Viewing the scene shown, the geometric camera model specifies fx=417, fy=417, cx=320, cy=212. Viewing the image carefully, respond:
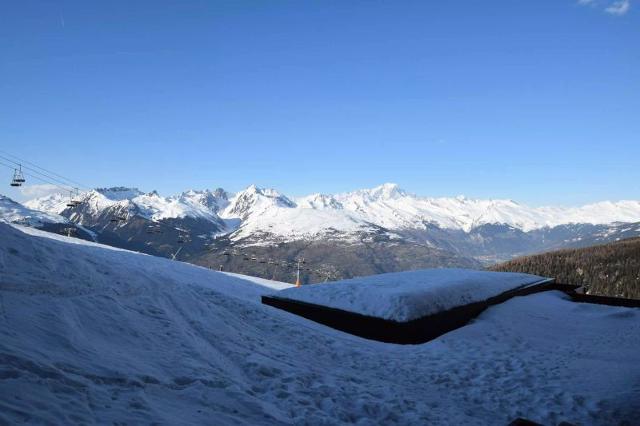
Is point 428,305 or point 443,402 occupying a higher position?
point 428,305

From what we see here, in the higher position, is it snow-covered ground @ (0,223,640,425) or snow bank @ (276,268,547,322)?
snow bank @ (276,268,547,322)

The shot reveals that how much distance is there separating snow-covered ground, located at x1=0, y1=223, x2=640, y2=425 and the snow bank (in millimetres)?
1576

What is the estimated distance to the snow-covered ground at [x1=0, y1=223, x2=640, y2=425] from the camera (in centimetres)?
762

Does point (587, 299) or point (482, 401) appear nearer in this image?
point (482, 401)

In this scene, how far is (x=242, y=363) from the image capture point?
1111 cm

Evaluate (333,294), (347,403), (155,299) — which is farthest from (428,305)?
(155,299)

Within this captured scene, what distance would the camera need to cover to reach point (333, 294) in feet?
67.3

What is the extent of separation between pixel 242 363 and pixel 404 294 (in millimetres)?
9396

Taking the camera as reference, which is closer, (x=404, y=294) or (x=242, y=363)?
(x=242, y=363)

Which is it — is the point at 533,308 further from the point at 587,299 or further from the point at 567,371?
the point at 567,371

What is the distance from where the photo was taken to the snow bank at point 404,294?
17.9 m

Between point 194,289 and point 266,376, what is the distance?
27.2 ft

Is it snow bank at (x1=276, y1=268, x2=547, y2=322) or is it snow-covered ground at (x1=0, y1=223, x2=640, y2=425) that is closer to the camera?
snow-covered ground at (x1=0, y1=223, x2=640, y2=425)

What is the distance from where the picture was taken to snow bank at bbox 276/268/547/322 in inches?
705
